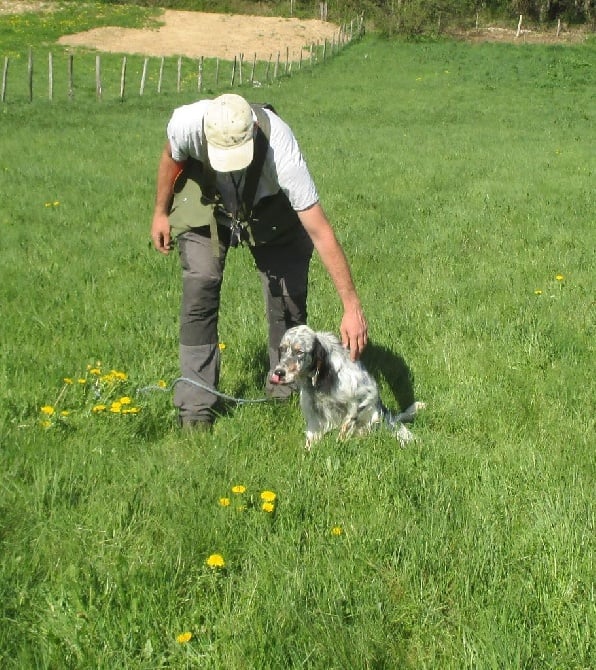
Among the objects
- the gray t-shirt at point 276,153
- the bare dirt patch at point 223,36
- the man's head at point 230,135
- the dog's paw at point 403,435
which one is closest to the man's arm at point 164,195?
the gray t-shirt at point 276,153

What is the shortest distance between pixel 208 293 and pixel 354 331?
122cm

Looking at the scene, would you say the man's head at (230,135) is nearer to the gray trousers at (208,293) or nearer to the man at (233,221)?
the man at (233,221)

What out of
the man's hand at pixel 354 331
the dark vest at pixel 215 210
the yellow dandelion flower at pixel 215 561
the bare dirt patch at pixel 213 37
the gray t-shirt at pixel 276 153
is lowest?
the bare dirt patch at pixel 213 37

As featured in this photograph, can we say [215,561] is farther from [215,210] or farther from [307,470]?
[215,210]

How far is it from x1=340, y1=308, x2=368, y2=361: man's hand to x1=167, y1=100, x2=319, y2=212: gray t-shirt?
2.24ft

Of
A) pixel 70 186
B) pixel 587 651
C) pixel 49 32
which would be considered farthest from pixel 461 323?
pixel 49 32

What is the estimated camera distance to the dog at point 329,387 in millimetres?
5039

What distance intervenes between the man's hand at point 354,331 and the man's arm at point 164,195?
155 centimetres

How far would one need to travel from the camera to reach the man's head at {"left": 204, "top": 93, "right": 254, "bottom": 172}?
4449mm

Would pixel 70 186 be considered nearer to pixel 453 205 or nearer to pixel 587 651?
pixel 453 205

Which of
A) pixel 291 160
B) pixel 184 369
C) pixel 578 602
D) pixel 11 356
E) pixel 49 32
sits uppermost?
pixel 291 160

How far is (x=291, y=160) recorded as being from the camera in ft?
15.2

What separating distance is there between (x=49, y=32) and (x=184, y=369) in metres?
47.2

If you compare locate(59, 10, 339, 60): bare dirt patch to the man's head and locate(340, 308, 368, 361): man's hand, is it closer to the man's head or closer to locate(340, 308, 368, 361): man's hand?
the man's head
